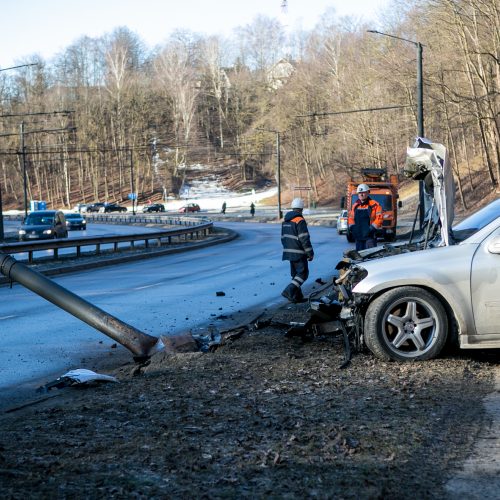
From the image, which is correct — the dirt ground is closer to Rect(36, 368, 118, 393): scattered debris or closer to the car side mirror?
Rect(36, 368, 118, 393): scattered debris

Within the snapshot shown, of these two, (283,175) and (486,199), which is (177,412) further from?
(283,175)

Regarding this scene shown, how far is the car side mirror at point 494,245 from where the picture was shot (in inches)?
287

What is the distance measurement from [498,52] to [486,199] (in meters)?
11.6

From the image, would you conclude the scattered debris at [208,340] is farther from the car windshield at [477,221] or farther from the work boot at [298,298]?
the work boot at [298,298]

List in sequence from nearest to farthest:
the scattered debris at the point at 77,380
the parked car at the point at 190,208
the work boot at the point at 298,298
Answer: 1. the scattered debris at the point at 77,380
2. the work boot at the point at 298,298
3. the parked car at the point at 190,208

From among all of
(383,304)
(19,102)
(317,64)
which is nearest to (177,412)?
(383,304)

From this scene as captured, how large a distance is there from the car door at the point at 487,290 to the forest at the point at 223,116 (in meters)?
44.1

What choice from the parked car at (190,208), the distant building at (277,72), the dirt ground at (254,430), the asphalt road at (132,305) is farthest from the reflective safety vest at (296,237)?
the distant building at (277,72)

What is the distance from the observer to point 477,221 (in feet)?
26.7

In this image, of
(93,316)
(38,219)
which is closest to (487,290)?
(93,316)

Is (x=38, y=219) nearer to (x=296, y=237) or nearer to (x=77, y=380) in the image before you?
(x=296, y=237)

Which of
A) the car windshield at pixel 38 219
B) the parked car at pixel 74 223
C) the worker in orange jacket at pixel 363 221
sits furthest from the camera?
the parked car at pixel 74 223

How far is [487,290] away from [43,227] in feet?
107

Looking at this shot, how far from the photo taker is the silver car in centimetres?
729
